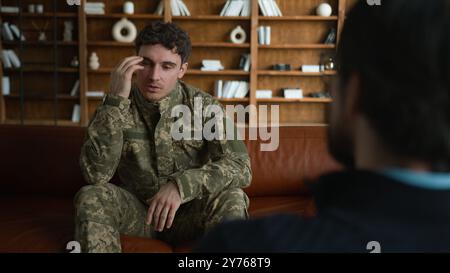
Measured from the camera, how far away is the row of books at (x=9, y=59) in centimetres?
461

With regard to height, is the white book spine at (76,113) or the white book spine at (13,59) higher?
the white book spine at (13,59)

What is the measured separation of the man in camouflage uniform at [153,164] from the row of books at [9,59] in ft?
11.0

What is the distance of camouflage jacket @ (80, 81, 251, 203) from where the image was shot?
5.08 ft

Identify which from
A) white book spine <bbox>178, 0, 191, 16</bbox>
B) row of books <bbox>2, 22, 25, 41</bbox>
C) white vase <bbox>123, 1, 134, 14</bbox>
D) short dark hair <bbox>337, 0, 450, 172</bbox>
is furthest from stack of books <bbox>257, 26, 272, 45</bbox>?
short dark hair <bbox>337, 0, 450, 172</bbox>

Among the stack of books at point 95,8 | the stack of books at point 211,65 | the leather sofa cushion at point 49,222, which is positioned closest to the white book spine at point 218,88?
the stack of books at point 211,65

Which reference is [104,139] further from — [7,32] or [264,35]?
[7,32]

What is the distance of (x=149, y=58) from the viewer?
5.58 feet

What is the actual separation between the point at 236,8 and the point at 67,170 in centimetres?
304

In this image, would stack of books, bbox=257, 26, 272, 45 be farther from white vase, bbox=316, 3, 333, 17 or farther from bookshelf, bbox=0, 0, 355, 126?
white vase, bbox=316, 3, 333, 17

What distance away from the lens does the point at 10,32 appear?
4.56m

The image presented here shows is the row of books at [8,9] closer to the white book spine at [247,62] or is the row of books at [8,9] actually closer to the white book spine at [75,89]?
the white book spine at [75,89]

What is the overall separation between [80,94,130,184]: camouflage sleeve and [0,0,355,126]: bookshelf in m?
3.10

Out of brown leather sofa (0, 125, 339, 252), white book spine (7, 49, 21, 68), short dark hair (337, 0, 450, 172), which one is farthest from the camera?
white book spine (7, 49, 21, 68)
